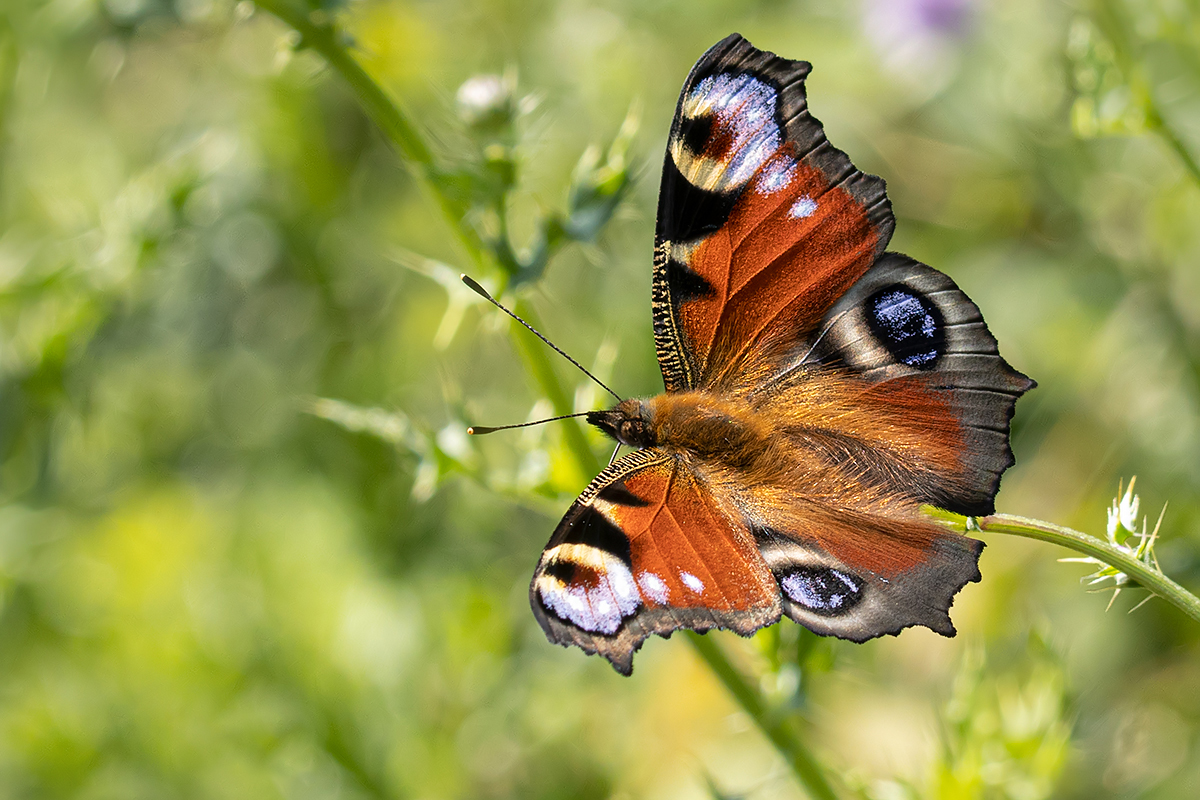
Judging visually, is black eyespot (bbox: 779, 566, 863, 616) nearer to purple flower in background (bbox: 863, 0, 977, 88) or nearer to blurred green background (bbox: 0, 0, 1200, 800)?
blurred green background (bbox: 0, 0, 1200, 800)

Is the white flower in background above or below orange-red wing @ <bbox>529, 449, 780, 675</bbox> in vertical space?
above

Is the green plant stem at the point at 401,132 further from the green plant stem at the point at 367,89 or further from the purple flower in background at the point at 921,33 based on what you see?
the purple flower in background at the point at 921,33

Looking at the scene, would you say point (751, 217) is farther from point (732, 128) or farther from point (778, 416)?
point (778, 416)

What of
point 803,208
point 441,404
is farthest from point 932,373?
point 441,404

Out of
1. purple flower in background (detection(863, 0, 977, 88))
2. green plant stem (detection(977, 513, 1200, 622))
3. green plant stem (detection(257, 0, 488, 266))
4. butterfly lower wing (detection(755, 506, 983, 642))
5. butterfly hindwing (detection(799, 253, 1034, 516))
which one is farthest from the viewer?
purple flower in background (detection(863, 0, 977, 88))

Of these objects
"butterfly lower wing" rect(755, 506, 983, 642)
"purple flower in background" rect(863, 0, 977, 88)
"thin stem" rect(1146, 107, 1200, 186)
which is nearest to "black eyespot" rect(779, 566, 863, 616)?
"butterfly lower wing" rect(755, 506, 983, 642)

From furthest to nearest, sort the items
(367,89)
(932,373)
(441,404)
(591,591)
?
(441,404)
(367,89)
(932,373)
(591,591)
